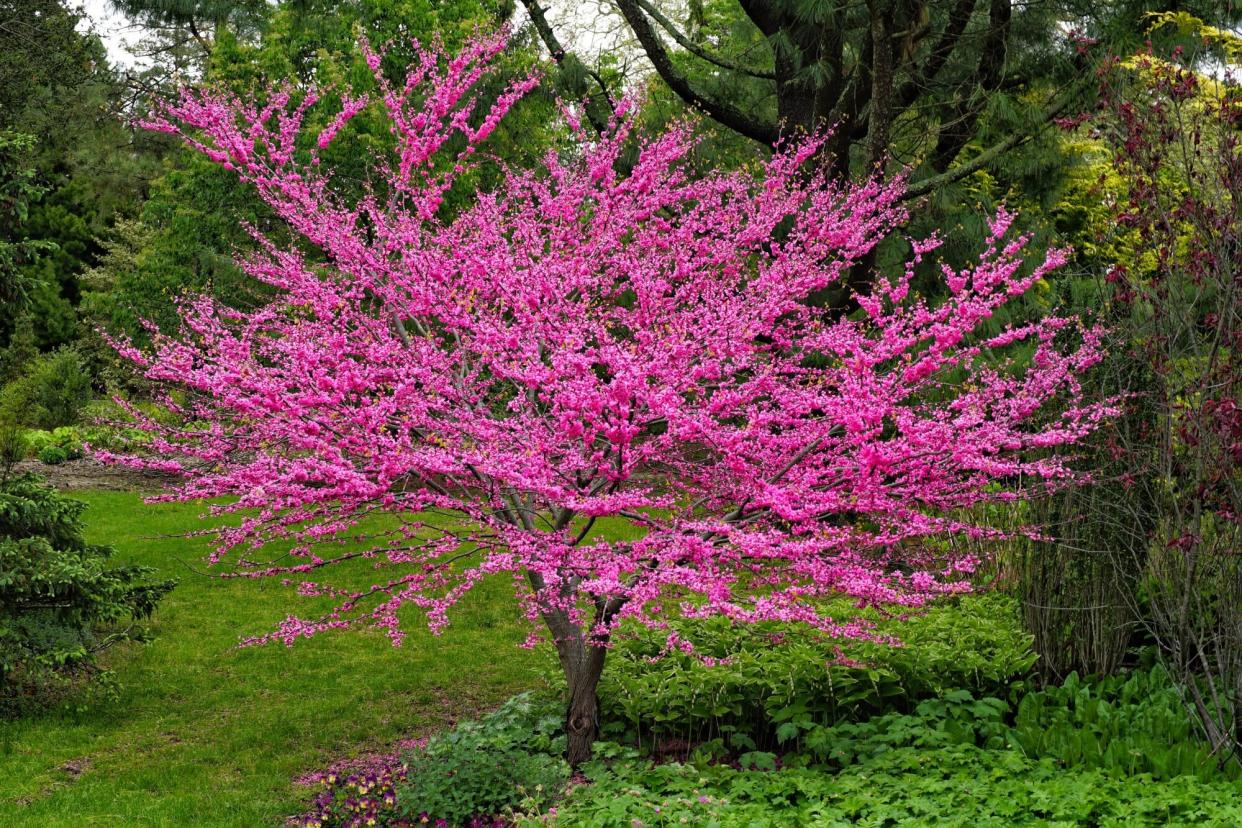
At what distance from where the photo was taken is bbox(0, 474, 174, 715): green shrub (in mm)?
6527

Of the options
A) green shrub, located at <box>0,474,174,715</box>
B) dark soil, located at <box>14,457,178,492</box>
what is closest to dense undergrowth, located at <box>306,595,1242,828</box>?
green shrub, located at <box>0,474,174,715</box>

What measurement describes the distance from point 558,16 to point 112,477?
38.0ft

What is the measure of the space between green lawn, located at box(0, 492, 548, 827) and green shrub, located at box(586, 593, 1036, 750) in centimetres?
114

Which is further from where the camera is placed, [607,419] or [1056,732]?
[1056,732]

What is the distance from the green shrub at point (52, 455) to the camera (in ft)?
53.5

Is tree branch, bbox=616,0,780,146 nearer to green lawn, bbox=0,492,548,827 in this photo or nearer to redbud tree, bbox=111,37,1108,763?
redbud tree, bbox=111,37,1108,763

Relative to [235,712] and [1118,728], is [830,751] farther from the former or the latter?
[235,712]

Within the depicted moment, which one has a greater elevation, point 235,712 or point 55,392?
point 55,392

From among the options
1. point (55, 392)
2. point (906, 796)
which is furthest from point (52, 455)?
point (906, 796)

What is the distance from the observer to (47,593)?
267 inches

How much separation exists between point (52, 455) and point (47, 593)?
1079 centimetres

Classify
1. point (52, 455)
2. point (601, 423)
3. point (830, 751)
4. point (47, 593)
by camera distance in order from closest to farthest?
point (601, 423) → point (830, 751) → point (47, 593) → point (52, 455)

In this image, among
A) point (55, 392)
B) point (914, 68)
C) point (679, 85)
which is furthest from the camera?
point (55, 392)

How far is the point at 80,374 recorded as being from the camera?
1917 centimetres
